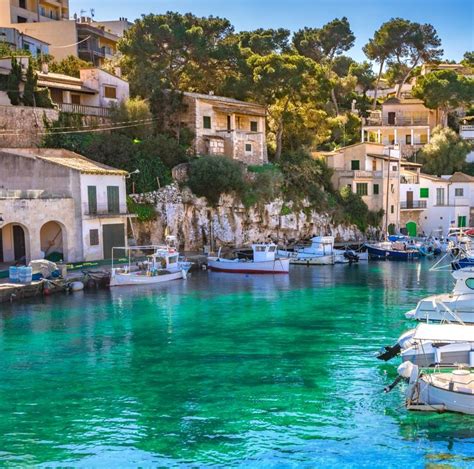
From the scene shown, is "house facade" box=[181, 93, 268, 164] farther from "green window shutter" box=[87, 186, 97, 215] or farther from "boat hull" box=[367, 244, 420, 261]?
"green window shutter" box=[87, 186, 97, 215]

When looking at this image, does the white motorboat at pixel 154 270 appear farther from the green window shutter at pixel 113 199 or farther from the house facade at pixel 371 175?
the house facade at pixel 371 175

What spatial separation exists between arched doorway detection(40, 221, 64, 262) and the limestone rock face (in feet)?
21.8

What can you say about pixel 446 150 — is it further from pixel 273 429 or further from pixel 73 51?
pixel 273 429

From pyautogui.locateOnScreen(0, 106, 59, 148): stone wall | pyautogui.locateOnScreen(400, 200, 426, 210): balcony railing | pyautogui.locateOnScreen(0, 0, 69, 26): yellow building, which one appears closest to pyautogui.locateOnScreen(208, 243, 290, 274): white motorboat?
pyautogui.locateOnScreen(0, 106, 59, 148): stone wall

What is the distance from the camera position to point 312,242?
194 feet

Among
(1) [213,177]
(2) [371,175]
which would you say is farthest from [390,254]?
(1) [213,177]

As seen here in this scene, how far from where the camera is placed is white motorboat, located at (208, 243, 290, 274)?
51.7 m

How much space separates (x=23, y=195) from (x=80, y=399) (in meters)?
25.2

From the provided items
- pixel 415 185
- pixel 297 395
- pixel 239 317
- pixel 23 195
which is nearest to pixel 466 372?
pixel 297 395

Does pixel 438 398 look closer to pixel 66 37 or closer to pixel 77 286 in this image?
pixel 77 286

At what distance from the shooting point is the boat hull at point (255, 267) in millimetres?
51656

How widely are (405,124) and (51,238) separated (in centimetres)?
5509

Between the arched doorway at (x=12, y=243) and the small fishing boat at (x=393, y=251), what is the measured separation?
1216 inches

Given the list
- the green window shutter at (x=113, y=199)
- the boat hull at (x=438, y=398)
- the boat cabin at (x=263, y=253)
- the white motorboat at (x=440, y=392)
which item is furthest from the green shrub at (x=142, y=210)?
the boat hull at (x=438, y=398)
